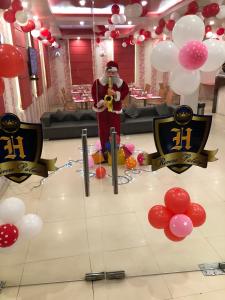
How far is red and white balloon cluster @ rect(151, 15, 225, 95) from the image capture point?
6.02 ft

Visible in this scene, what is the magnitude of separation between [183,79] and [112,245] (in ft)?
5.54

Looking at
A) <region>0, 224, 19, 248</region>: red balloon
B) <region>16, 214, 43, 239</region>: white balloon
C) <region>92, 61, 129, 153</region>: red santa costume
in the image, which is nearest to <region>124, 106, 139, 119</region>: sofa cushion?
<region>92, 61, 129, 153</region>: red santa costume

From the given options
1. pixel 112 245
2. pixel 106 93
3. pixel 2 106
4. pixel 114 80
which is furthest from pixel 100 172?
pixel 2 106

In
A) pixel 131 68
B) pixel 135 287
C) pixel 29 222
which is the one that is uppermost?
pixel 131 68

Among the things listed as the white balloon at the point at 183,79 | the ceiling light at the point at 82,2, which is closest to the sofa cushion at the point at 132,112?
the ceiling light at the point at 82,2

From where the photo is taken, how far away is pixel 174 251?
2.46 meters

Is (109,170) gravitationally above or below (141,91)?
below

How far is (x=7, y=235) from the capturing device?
6.13ft

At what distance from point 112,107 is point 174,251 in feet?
7.65

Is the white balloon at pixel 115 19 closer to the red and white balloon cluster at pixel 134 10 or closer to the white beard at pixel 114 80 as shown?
the red and white balloon cluster at pixel 134 10

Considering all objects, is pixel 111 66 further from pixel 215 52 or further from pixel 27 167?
pixel 27 167

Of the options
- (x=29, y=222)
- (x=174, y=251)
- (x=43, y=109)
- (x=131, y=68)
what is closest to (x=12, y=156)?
(x=29, y=222)

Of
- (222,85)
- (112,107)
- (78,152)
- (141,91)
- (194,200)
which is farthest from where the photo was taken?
(222,85)

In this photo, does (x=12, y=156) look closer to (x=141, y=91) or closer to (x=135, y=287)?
(x=135, y=287)
